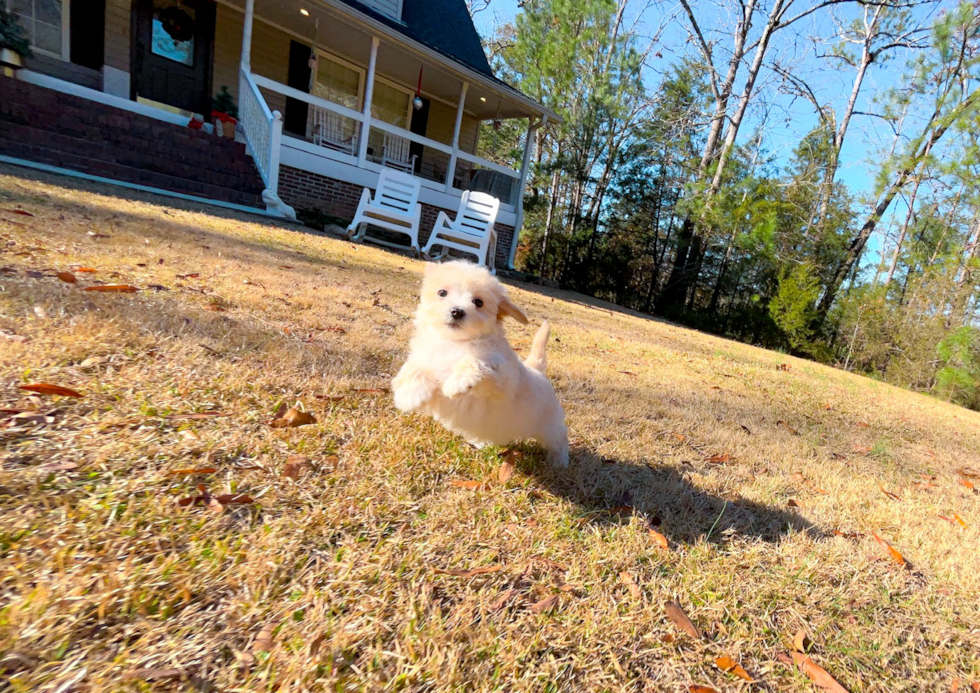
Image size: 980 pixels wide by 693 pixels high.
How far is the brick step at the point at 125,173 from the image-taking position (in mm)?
6906

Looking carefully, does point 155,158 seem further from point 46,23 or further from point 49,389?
point 49,389

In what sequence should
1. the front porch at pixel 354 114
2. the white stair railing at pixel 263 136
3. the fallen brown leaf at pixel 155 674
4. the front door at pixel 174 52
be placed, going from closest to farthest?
1. the fallen brown leaf at pixel 155 674
2. the white stair railing at pixel 263 136
3. the front porch at pixel 354 114
4. the front door at pixel 174 52

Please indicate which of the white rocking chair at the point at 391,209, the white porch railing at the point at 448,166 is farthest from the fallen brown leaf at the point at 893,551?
the white porch railing at the point at 448,166

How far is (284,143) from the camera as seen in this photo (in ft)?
31.7

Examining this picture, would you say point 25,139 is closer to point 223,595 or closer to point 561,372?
point 561,372

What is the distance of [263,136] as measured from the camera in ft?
30.0

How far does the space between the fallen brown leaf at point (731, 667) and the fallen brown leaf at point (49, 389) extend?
222 cm

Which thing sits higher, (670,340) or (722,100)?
(722,100)

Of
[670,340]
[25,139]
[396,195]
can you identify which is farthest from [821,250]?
[25,139]

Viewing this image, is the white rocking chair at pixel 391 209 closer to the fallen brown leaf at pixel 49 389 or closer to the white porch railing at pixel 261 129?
the white porch railing at pixel 261 129

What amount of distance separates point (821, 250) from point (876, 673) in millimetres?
15030

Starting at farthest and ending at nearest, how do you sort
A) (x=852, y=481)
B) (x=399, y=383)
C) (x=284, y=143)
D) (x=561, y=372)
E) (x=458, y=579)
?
(x=284, y=143) < (x=561, y=372) < (x=852, y=481) < (x=399, y=383) < (x=458, y=579)

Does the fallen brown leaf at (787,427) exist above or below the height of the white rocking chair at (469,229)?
below

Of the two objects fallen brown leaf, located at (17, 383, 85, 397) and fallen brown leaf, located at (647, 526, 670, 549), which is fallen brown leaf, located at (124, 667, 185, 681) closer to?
fallen brown leaf, located at (17, 383, 85, 397)
